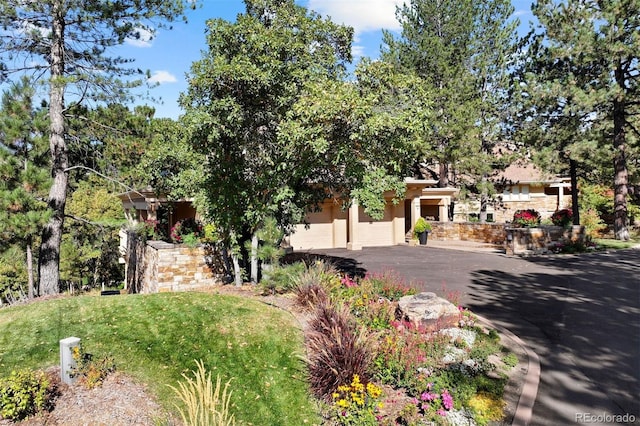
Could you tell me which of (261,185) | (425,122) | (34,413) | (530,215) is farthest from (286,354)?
(530,215)

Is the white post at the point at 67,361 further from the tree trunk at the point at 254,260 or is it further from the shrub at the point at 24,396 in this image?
the tree trunk at the point at 254,260

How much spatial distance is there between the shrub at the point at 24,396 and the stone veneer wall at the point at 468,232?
66.9 ft

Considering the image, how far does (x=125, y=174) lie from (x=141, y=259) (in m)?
4.01

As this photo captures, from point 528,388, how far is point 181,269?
9548 millimetres

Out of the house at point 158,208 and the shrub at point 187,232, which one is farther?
the house at point 158,208

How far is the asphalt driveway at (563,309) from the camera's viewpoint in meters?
5.04

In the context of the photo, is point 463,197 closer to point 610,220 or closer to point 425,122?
point 610,220

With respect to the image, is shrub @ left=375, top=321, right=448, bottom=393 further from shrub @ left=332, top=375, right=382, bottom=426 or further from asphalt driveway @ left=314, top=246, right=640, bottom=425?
asphalt driveway @ left=314, top=246, right=640, bottom=425

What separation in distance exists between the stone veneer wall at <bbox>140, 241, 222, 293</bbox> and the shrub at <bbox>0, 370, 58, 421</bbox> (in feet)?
21.9

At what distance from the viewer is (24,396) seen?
4.57 metres

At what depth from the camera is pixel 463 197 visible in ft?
84.0

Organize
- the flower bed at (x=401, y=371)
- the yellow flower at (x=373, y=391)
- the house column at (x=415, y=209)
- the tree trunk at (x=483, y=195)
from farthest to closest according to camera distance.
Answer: the tree trunk at (x=483, y=195) → the house column at (x=415, y=209) → the yellow flower at (x=373, y=391) → the flower bed at (x=401, y=371)

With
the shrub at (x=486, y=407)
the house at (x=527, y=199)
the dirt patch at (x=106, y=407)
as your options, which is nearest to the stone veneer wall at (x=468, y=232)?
the house at (x=527, y=199)

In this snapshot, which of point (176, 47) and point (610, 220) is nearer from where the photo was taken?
point (176, 47)
